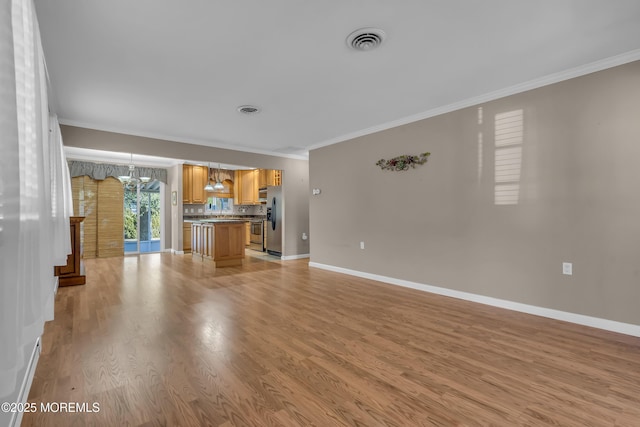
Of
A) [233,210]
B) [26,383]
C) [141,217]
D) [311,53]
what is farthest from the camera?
[233,210]

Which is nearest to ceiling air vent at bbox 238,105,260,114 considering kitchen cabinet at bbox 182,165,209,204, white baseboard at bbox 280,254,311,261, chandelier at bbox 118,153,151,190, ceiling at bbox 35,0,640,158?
ceiling at bbox 35,0,640,158

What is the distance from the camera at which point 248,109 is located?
3955mm

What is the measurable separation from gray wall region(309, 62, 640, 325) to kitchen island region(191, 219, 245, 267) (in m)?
2.94

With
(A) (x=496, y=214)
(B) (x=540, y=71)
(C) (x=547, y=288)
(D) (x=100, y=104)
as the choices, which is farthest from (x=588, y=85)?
(D) (x=100, y=104)

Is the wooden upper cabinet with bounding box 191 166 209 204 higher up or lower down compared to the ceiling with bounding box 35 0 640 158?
lower down

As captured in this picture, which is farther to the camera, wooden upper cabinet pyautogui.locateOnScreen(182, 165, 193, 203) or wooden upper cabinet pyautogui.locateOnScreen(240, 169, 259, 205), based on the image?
wooden upper cabinet pyautogui.locateOnScreen(240, 169, 259, 205)

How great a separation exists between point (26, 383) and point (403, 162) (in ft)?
14.5

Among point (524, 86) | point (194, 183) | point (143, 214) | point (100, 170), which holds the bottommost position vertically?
point (143, 214)

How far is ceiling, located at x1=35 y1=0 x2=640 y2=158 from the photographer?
207 centimetres

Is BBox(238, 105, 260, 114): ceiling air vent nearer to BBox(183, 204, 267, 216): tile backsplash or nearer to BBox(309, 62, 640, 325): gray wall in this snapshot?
BBox(309, 62, 640, 325): gray wall

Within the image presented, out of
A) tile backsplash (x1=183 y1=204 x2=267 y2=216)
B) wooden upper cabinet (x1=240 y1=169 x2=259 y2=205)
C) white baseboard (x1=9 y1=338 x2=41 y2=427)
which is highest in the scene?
wooden upper cabinet (x1=240 y1=169 x2=259 y2=205)

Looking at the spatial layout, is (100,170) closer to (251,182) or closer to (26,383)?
(251,182)

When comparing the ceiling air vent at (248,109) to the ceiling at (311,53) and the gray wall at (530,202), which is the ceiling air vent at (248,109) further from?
the gray wall at (530,202)

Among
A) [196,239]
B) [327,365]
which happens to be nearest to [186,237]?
[196,239]
